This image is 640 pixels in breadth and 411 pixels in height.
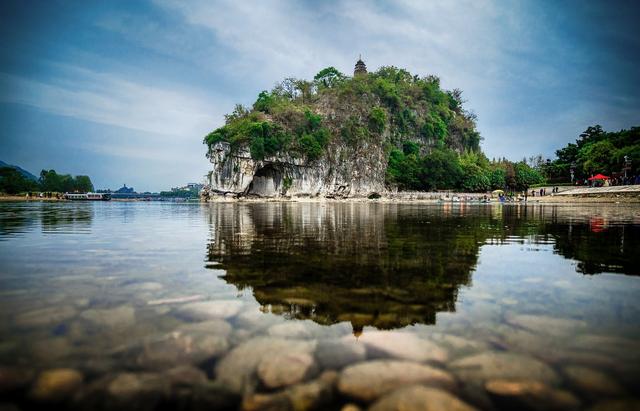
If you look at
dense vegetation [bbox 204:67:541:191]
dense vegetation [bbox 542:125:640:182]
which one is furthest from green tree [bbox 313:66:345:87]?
dense vegetation [bbox 542:125:640:182]

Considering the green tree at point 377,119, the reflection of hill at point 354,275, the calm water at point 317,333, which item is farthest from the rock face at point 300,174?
the calm water at point 317,333

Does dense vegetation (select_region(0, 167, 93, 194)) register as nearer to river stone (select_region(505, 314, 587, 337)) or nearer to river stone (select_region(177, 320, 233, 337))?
river stone (select_region(177, 320, 233, 337))

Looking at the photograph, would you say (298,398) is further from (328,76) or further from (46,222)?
(328,76)

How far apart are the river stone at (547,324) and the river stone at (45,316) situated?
4183 mm

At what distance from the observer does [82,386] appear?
6.64ft

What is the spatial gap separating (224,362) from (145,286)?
254 cm

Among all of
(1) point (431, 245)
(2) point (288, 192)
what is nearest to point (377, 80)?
(2) point (288, 192)

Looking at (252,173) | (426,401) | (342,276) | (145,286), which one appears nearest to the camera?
(426,401)

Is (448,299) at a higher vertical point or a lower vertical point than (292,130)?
lower

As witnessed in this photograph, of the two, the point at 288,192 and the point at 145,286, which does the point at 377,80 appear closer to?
the point at 288,192

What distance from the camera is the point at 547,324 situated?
3010 millimetres

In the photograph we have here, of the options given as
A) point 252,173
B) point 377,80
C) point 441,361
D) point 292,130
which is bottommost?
point 441,361

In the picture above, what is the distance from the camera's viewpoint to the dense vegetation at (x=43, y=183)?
8475 cm

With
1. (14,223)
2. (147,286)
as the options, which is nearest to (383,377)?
(147,286)
